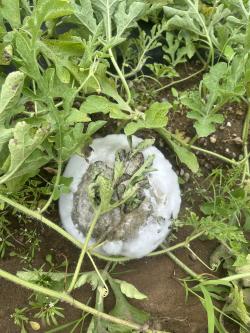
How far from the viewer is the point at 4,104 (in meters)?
1.30

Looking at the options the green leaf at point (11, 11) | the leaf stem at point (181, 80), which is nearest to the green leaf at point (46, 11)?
the green leaf at point (11, 11)

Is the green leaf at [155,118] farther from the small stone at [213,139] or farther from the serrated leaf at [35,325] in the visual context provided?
the serrated leaf at [35,325]

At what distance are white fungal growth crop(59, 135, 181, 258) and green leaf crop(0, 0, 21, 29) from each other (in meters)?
0.49

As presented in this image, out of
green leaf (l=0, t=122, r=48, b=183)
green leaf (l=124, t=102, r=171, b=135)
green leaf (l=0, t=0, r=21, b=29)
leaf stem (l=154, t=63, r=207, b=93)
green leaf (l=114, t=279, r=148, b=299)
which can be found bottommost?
green leaf (l=114, t=279, r=148, b=299)

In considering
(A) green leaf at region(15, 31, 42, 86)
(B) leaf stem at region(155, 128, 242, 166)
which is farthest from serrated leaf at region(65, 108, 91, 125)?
(B) leaf stem at region(155, 128, 242, 166)

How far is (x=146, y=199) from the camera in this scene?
5.72 feet

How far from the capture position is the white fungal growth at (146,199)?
5.65 ft

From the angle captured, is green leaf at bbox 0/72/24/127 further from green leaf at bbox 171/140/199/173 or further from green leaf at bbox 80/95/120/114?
green leaf at bbox 171/140/199/173

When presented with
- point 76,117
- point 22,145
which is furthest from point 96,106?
point 22,145

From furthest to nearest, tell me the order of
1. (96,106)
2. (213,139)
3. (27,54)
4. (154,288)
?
(213,139) < (154,288) < (96,106) < (27,54)

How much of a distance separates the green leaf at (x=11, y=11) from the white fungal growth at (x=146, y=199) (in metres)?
0.49

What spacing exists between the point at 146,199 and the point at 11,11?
717 mm

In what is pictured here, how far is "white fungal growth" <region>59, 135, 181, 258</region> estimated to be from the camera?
1.72 metres

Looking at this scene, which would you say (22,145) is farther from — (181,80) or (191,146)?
(181,80)
